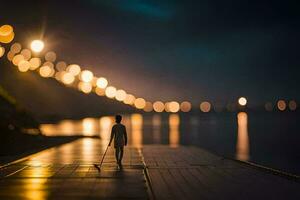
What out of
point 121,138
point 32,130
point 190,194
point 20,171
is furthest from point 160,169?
point 32,130

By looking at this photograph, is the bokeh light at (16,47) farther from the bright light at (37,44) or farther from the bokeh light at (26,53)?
the bright light at (37,44)

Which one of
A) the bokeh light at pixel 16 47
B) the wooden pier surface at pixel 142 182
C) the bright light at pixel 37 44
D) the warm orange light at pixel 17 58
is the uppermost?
the bokeh light at pixel 16 47

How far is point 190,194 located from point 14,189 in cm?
467

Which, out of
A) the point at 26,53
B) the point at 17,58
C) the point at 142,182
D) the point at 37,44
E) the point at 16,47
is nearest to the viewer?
the point at 142,182

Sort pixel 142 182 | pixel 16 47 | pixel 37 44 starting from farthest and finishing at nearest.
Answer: pixel 16 47, pixel 37 44, pixel 142 182

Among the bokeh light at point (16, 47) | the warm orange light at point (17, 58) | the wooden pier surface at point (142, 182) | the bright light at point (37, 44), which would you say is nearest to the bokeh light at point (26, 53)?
the warm orange light at point (17, 58)

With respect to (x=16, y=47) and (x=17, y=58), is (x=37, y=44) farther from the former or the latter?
(x=17, y=58)

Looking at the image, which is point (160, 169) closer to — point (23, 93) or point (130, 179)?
point (130, 179)

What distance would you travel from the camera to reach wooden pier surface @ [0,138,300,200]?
1316 centimetres

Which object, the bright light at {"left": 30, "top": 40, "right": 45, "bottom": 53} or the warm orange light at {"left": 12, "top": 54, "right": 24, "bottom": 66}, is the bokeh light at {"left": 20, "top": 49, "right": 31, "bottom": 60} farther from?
the bright light at {"left": 30, "top": 40, "right": 45, "bottom": 53}

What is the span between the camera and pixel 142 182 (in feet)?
51.0

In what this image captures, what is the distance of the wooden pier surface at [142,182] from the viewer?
13.2m

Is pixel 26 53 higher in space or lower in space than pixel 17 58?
higher

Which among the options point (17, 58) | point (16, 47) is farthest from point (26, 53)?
point (16, 47)
